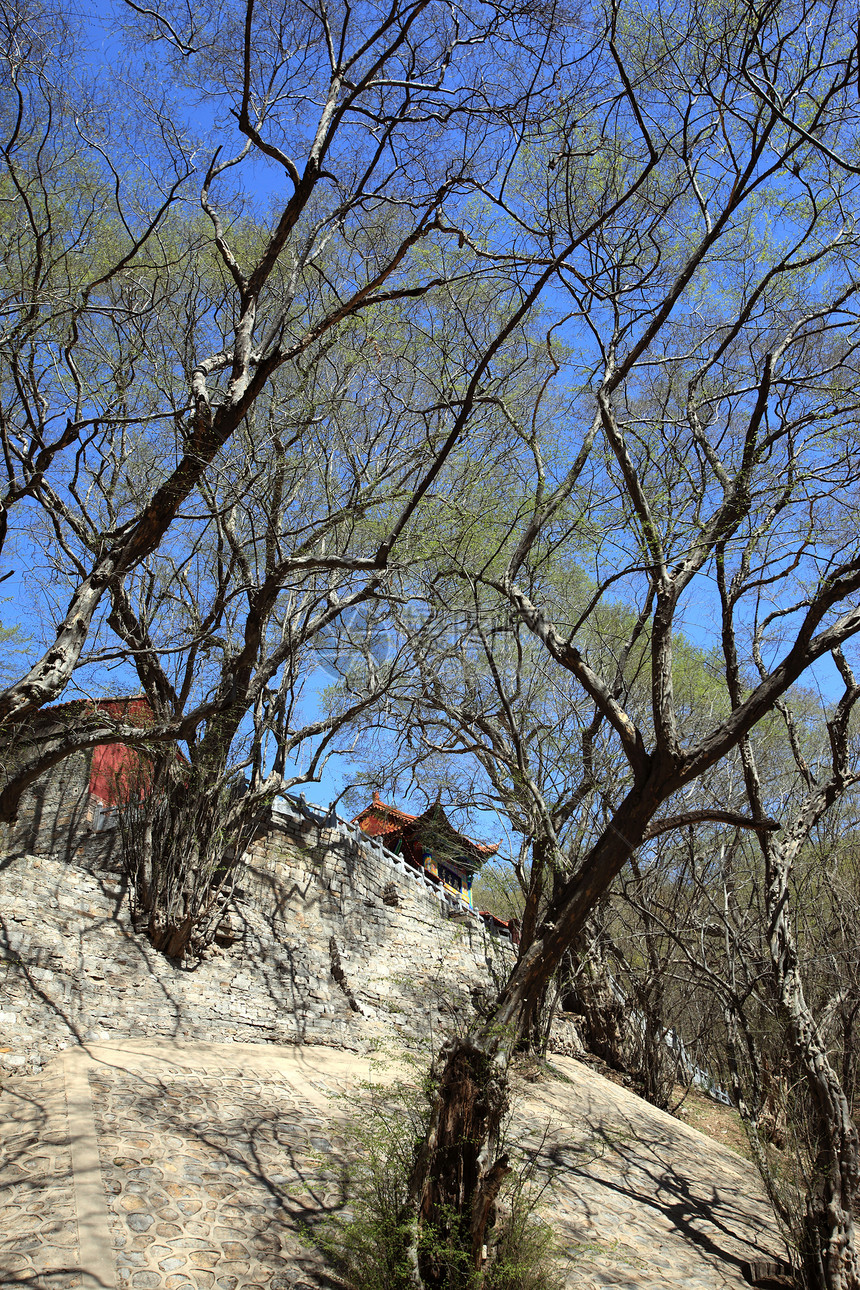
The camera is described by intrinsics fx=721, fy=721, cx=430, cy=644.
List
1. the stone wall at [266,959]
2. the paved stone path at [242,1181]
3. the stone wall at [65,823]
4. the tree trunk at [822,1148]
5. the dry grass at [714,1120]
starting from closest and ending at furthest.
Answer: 1. the paved stone path at [242,1181]
2. the tree trunk at [822,1148]
3. the stone wall at [266,959]
4. the stone wall at [65,823]
5. the dry grass at [714,1120]

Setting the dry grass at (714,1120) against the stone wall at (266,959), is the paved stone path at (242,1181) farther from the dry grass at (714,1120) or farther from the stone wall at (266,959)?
the dry grass at (714,1120)

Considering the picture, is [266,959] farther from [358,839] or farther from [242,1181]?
[242,1181]

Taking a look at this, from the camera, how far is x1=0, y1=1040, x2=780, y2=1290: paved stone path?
3.48m

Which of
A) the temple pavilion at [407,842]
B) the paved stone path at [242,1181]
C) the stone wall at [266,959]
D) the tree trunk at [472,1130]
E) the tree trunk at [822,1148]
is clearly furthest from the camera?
the temple pavilion at [407,842]

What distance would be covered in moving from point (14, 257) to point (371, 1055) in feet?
30.3

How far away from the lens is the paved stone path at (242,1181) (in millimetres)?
3480

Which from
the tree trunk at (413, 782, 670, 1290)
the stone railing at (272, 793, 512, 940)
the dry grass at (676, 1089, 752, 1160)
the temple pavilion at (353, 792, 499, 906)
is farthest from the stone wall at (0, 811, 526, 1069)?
the dry grass at (676, 1089, 752, 1160)

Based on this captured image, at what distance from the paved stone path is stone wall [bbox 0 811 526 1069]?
1.55ft

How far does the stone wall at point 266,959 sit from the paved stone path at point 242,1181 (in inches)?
18.6

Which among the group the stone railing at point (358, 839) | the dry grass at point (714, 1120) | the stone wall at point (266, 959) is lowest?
the dry grass at point (714, 1120)

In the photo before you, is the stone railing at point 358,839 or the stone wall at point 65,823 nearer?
the stone wall at point 65,823

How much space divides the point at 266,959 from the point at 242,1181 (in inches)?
176

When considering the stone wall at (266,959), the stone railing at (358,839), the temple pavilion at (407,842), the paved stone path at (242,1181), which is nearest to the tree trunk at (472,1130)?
the paved stone path at (242,1181)

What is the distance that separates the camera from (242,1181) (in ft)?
14.3
